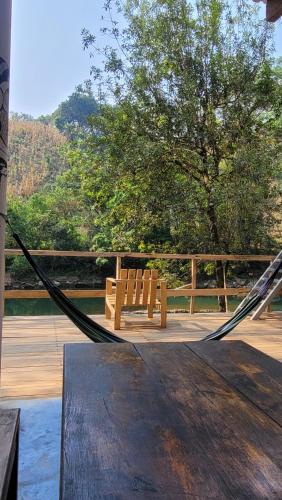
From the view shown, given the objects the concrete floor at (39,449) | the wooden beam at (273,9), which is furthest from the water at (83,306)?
the wooden beam at (273,9)

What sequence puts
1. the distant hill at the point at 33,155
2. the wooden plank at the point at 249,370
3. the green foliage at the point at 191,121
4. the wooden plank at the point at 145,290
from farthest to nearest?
the distant hill at the point at 33,155 → the green foliage at the point at 191,121 → the wooden plank at the point at 145,290 → the wooden plank at the point at 249,370

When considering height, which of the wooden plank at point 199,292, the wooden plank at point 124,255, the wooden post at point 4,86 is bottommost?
the wooden plank at point 199,292

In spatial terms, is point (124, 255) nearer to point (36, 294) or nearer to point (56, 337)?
point (36, 294)

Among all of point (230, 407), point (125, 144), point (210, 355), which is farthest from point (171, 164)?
point (230, 407)

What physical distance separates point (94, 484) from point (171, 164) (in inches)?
261

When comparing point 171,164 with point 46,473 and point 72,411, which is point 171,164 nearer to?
point 46,473

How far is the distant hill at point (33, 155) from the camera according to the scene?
1698cm

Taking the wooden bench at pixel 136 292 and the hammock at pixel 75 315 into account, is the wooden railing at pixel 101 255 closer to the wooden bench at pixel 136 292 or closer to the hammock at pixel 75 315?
the wooden bench at pixel 136 292

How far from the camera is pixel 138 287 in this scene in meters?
4.24

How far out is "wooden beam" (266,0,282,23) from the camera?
2.51 meters

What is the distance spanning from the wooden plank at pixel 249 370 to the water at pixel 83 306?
24.4 feet

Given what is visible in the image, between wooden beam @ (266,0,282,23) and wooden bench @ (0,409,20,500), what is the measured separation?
251 cm

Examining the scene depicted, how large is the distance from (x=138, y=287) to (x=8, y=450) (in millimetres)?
3184

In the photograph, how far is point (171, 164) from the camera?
7043mm
